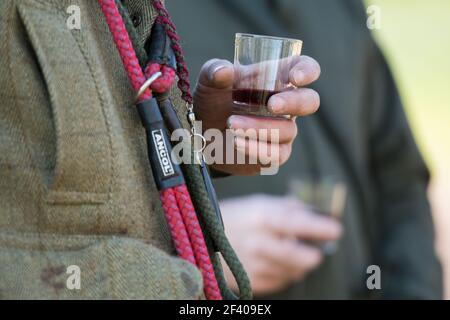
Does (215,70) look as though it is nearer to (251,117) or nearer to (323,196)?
(251,117)

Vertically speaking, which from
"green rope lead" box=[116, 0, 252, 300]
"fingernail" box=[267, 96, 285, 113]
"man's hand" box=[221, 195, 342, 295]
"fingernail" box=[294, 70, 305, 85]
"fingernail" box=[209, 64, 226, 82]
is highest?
"fingernail" box=[209, 64, 226, 82]

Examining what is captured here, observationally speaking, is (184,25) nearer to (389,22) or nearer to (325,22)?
(325,22)

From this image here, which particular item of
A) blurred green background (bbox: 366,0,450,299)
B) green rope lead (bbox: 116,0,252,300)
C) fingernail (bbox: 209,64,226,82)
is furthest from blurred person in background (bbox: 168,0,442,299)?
blurred green background (bbox: 366,0,450,299)

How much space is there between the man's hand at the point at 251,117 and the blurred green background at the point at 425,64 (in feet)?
14.9

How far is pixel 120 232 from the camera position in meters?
1.19

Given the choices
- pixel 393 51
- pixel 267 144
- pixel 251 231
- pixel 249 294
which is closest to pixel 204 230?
pixel 249 294

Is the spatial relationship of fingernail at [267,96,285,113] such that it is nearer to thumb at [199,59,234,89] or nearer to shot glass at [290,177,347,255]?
thumb at [199,59,234,89]

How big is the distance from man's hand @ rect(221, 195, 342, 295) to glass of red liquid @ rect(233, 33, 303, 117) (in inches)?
52.6

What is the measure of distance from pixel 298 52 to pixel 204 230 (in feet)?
1.18

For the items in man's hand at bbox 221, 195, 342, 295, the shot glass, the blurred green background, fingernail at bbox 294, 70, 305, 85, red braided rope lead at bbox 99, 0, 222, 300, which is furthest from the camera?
the blurred green background

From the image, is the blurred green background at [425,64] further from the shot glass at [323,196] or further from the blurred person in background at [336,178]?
the shot glass at [323,196]

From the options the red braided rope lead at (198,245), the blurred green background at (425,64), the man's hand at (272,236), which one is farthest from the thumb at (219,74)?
the blurred green background at (425,64)

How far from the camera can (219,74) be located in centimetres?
140

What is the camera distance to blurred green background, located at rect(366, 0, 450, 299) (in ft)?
21.9
